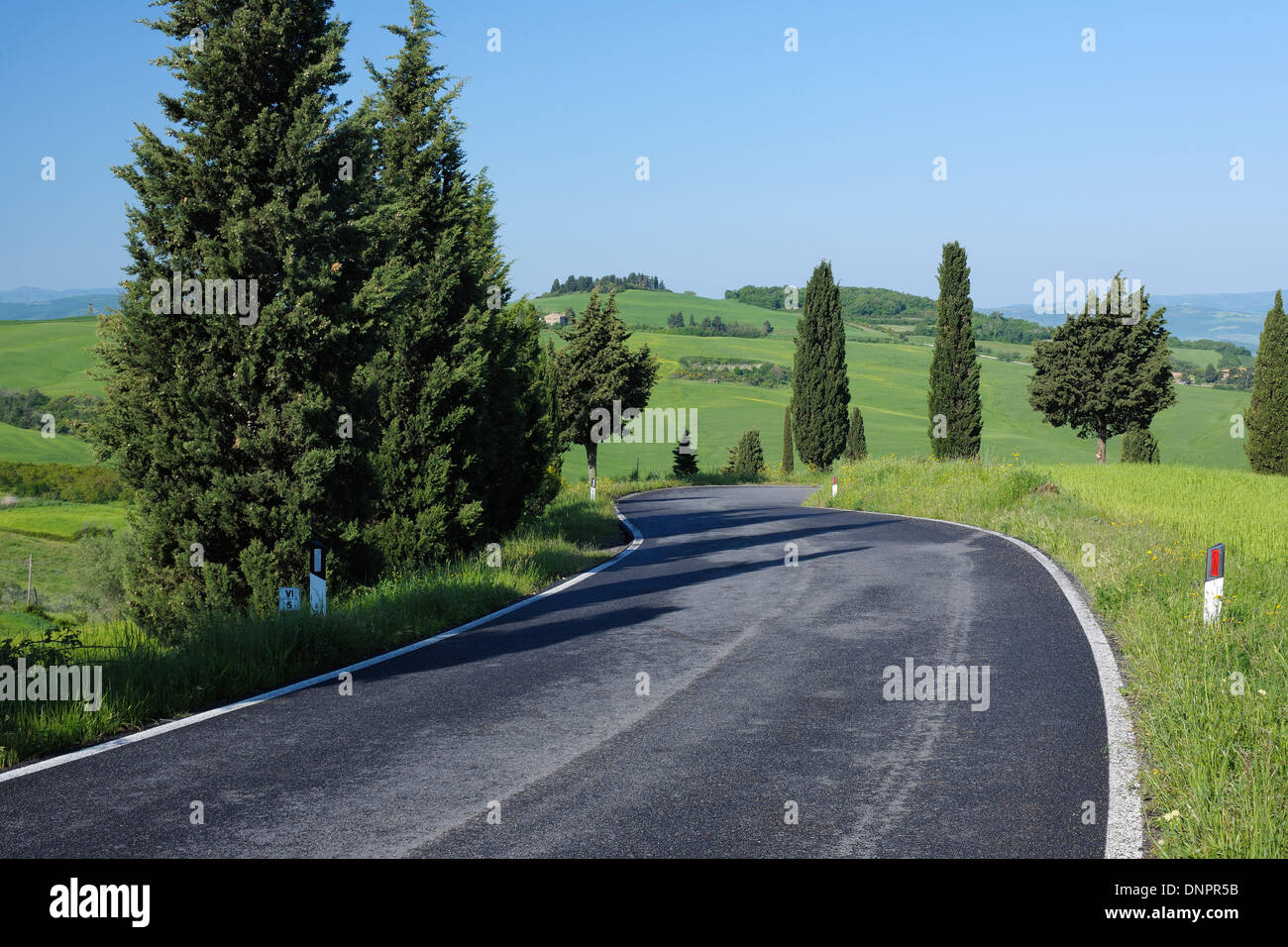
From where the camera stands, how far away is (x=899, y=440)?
87.9 meters

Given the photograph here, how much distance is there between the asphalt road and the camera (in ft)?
14.4

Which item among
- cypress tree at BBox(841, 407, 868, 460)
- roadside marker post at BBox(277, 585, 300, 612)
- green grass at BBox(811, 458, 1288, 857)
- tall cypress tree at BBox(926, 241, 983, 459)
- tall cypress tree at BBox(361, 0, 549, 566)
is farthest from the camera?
cypress tree at BBox(841, 407, 868, 460)

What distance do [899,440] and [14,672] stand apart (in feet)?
284

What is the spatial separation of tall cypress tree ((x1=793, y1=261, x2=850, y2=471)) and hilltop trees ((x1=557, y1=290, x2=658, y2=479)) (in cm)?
1007

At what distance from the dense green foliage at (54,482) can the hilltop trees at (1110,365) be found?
216 ft

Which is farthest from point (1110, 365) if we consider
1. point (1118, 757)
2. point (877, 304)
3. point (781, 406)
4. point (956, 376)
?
point (877, 304)

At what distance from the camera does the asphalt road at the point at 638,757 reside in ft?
14.4

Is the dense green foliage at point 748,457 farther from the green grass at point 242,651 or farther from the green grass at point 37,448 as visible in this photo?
the green grass at point 37,448

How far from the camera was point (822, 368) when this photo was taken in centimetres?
5181

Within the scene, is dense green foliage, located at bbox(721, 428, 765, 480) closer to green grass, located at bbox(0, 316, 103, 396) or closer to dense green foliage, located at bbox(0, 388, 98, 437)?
green grass, located at bbox(0, 316, 103, 396)

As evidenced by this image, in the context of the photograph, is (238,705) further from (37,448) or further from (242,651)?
(37,448)

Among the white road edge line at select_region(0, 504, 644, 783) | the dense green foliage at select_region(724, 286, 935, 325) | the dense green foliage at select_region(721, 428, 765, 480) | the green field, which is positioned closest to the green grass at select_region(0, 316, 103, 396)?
the green field

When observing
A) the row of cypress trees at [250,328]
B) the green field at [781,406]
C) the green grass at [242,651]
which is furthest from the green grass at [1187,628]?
the green field at [781,406]
